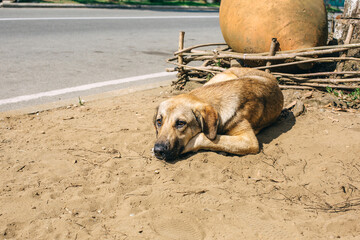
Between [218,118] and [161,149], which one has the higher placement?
[218,118]

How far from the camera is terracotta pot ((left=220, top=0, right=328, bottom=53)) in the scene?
18.8 feet

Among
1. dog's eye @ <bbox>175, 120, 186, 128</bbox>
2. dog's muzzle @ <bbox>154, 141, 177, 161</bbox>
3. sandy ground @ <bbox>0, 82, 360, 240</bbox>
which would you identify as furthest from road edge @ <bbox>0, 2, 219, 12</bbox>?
dog's muzzle @ <bbox>154, 141, 177, 161</bbox>

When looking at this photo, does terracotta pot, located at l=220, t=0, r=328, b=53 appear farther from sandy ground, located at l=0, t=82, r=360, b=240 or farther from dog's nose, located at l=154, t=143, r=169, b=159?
dog's nose, located at l=154, t=143, r=169, b=159

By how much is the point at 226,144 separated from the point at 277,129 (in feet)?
3.82

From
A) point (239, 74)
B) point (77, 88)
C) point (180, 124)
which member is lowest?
point (77, 88)

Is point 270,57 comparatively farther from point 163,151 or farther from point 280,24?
point 163,151

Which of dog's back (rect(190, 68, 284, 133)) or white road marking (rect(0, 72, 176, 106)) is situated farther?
white road marking (rect(0, 72, 176, 106))

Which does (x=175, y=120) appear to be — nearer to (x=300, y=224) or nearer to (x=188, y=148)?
(x=188, y=148)

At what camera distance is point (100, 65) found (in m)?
8.10

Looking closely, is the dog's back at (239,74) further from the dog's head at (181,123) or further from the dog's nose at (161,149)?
the dog's nose at (161,149)

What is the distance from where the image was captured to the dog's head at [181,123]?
3.86m

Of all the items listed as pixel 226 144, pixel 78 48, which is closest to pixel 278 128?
pixel 226 144

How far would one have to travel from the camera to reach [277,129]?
490 centimetres

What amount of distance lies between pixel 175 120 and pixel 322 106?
2638 millimetres
